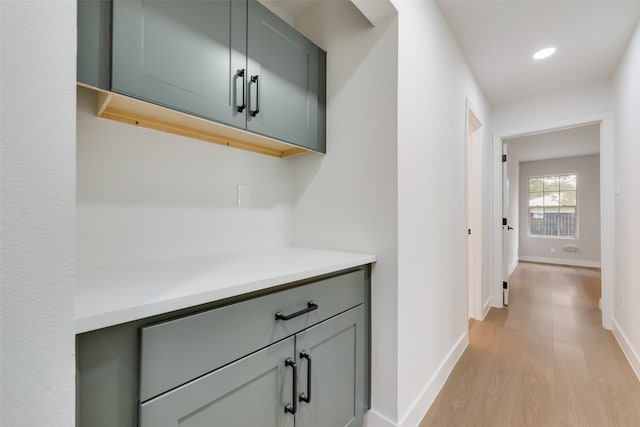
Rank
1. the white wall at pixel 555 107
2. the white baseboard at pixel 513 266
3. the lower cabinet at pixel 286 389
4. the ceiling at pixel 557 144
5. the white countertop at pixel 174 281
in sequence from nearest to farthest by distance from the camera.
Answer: the white countertop at pixel 174 281
the lower cabinet at pixel 286 389
the white wall at pixel 555 107
the ceiling at pixel 557 144
the white baseboard at pixel 513 266

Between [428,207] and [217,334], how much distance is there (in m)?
1.35

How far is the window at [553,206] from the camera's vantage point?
6258mm

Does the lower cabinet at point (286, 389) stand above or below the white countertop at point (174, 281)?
below

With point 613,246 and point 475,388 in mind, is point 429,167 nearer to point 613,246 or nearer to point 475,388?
point 475,388

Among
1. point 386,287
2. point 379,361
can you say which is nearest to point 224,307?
point 386,287

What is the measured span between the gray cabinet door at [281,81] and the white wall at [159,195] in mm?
328

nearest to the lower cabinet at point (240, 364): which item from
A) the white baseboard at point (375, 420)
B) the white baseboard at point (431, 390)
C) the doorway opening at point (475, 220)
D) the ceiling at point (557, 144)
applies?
the white baseboard at point (375, 420)

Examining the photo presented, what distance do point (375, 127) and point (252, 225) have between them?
0.86 metres

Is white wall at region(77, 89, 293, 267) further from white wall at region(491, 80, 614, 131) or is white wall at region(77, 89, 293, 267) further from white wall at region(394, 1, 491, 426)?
white wall at region(491, 80, 614, 131)

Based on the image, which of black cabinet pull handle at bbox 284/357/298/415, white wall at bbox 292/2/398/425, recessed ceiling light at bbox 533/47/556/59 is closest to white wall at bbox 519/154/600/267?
recessed ceiling light at bbox 533/47/556/59

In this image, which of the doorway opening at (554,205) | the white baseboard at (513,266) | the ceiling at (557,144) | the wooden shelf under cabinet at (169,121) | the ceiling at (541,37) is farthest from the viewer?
the doorway opening at (554,205)

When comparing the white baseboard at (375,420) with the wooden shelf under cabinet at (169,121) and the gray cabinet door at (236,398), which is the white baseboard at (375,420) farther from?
the wooden shelf under cabinet at (169,121)

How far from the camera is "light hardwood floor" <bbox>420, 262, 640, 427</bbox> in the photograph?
1.54 meters

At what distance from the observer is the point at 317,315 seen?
1.11 m
